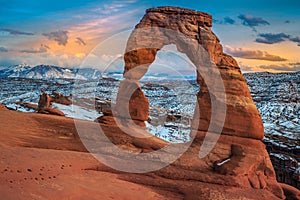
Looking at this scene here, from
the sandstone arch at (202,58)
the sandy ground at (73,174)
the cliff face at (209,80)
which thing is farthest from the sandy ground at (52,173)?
the sandstone arch at (202,58)

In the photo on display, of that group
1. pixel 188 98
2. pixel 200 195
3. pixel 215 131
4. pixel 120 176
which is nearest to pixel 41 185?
pixel 120 176

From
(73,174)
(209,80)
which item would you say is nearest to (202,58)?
(209,80)

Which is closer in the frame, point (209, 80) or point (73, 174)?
point (73, 174)

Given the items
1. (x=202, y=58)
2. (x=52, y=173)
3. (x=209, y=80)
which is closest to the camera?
(x=52, y=173)

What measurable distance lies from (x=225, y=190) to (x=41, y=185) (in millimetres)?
7916

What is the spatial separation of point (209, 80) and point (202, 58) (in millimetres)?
1342

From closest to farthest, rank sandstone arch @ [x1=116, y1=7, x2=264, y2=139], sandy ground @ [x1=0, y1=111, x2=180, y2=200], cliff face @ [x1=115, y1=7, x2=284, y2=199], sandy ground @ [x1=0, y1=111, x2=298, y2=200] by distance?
sandy ground @ [x1=0, y1=111, x2=180, y2=200] < sandy ground @ [x1=0, y1=111, x2=298, y2=200] < cliff face @ [x1=115, y1=7, x2=284, y2=199] < sandstone arch @ [x1=116, y1=7, x2=264, y2=139]

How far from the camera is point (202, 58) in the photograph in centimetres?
1869

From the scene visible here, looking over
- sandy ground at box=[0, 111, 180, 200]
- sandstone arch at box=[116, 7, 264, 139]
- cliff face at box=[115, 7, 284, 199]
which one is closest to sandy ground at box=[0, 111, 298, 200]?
sandy ground at box=[0, 111, 180, 200]

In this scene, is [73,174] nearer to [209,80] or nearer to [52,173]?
[52,173]

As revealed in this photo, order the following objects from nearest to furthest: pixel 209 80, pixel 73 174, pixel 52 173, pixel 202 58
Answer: pixel 52 173, pixel 73 174, pixel 209 80, pixel 202 58

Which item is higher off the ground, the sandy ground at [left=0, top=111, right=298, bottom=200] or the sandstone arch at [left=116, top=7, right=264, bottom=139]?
the sandstone arch at [left=116, top=7, right=264, bottom=139]

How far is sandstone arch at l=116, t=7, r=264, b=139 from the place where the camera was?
707 inches

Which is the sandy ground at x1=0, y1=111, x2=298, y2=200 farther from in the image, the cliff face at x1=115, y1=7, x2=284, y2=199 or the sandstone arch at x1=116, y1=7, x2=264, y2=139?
the sandstone arch at x1=116, y1=7, x2=264, y2=139
